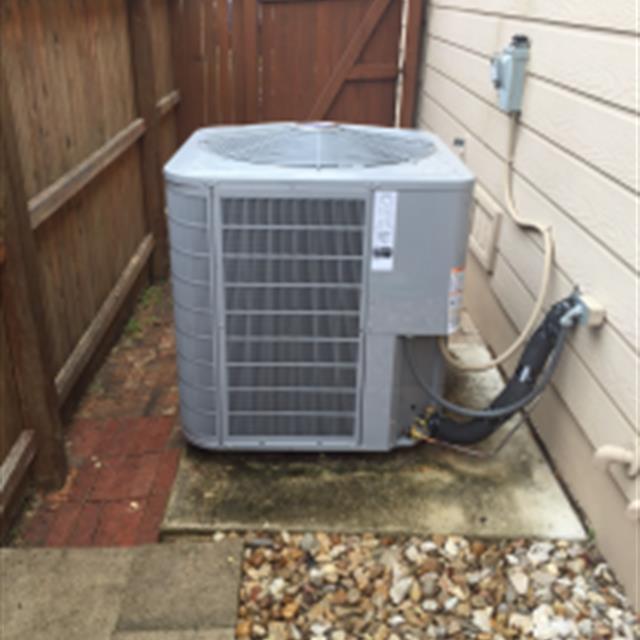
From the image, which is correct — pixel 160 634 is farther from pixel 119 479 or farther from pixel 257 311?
pixel 257 311

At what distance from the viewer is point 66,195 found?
8.50 feet

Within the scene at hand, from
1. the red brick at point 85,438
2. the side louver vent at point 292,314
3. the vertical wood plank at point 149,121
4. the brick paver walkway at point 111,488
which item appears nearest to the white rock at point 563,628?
the side louver vent at point 292,314

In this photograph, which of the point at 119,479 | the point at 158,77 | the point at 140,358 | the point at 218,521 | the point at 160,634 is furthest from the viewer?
the point at 158,77

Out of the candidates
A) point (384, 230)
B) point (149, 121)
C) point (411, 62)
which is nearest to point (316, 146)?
point (384, 230)

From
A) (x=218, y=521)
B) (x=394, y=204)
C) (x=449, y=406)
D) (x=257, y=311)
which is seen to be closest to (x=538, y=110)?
(x=394, y=204)

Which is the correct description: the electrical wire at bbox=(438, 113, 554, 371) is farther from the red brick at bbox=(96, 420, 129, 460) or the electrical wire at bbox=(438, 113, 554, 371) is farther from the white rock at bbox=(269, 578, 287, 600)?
the red brick at bbox=(96, 420, 129, 460)

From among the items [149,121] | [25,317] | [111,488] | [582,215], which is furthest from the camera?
[149,121]

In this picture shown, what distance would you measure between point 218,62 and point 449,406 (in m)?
3.59

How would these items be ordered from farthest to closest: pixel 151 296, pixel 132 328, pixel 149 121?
pixel 151 296 → pixel 149 121 → pixel 132 328

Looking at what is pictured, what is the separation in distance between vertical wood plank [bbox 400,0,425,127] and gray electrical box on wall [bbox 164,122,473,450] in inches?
106

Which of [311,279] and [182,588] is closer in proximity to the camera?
[182,588]

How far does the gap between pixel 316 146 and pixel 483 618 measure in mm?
1448

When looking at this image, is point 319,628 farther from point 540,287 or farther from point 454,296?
point 540,287

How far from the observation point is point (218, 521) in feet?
6.93
